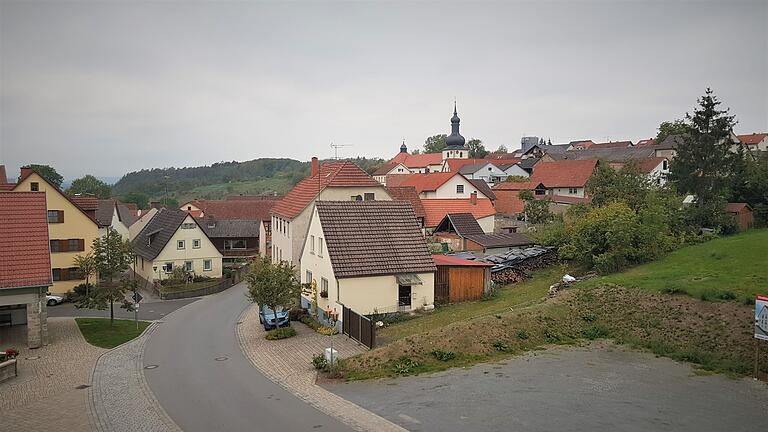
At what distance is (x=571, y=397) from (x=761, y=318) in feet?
20.2

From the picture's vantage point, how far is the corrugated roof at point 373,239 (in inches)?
1054

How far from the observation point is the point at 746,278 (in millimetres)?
24281

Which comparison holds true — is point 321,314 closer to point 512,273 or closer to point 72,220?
point 512,273

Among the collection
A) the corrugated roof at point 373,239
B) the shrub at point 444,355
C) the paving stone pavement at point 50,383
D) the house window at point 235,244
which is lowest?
the paving stone pavement at point 50,383

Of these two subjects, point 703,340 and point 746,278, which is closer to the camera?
point 703,340

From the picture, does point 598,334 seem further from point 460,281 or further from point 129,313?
point 129,313

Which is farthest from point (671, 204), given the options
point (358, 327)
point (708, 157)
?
point (358, 327)

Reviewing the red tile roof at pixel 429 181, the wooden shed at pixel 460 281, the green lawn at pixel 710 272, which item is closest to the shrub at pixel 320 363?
the wooden shed at pixel 460 281

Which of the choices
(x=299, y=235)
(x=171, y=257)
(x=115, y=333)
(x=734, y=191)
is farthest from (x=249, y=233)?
(x=734, y=191)

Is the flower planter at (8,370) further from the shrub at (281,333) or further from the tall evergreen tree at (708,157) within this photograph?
the tall evergreen tree at (708,157)

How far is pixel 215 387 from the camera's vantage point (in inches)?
753

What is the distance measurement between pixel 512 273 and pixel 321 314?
12533 millimetres

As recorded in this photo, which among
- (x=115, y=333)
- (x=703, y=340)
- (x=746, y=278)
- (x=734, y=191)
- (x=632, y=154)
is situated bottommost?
(x=115, y=333)

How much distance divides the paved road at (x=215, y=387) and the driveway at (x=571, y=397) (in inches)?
77.0
